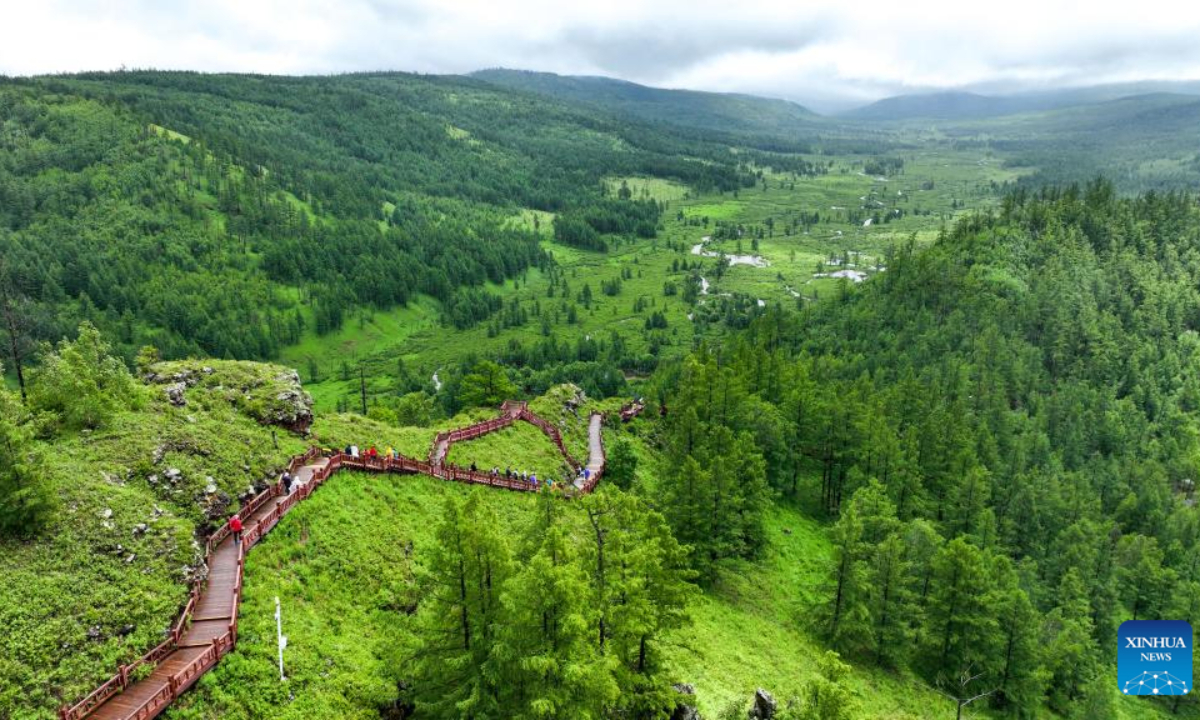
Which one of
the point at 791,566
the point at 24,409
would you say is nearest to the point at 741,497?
the point at 791,566

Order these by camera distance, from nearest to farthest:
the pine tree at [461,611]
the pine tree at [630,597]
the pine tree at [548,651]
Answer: the pine tree at [548,651]
the pine tree at [461,611]
the pine tree at [630,597]

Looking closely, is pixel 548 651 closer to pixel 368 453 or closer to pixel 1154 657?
pixel 1154 657

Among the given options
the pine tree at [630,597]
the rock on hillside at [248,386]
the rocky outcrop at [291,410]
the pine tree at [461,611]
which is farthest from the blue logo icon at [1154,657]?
the rock on hillside at [248,386]

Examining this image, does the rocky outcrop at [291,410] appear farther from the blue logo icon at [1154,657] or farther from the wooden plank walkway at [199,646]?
the blue logo icon at [1154,657]

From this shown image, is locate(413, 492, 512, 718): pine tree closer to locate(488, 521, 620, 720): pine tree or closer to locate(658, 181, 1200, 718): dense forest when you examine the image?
locate(488, 521, 620, 720): pine tree

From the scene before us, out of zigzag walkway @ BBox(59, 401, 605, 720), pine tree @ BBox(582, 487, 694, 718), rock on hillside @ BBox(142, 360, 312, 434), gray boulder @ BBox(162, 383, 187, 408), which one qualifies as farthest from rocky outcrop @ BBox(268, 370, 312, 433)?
pine tree @ BBox(582, 487, 694, 718)

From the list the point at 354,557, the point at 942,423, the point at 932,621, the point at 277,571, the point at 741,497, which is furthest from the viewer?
the point at 942,423

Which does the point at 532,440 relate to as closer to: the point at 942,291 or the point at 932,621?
the point at 932,621
